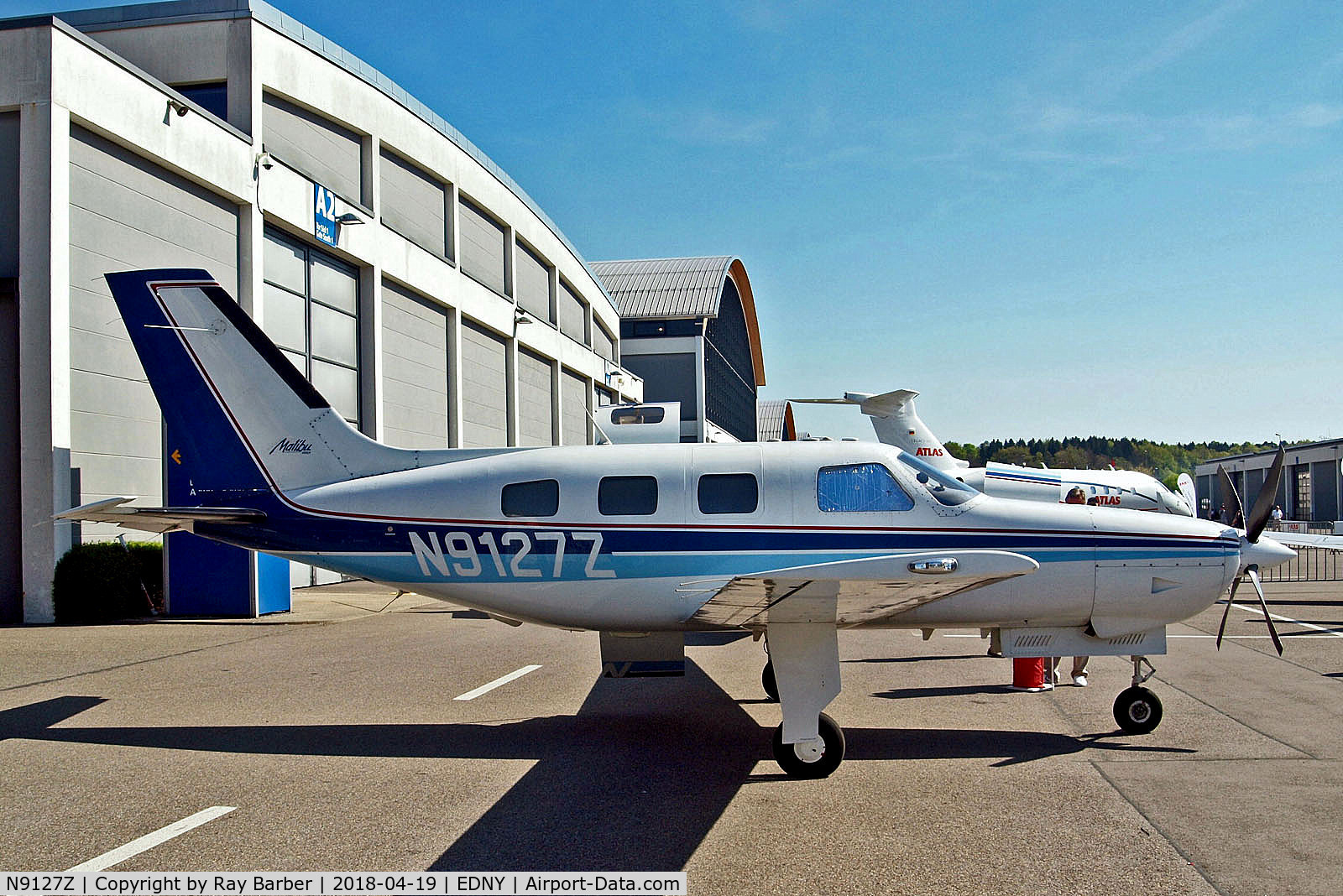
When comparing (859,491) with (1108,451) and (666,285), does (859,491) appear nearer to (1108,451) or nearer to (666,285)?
(666,285)

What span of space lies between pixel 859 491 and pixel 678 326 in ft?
158

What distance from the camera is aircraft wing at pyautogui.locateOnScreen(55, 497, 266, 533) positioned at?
26.7ft

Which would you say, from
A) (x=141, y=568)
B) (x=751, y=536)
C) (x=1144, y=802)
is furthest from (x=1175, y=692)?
(x=141, y=568)

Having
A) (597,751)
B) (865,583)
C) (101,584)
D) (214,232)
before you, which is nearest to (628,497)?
(597,751)

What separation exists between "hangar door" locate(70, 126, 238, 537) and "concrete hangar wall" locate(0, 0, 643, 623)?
4 cm

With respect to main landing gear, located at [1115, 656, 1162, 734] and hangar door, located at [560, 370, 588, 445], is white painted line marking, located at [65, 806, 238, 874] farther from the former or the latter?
hangar door, located at [560, 370, 588, 445]

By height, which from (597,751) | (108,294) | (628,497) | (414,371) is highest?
(108,294)

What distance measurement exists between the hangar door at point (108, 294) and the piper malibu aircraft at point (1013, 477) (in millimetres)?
12640

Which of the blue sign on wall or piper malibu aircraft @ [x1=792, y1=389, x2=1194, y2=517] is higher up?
the blue sign on wall

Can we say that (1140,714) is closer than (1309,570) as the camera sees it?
Yes

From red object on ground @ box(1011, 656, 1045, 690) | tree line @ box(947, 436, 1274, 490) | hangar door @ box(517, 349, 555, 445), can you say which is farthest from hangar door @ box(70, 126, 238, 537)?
tree line @ box(947, 436, 1274, 490)

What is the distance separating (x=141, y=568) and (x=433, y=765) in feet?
41.5

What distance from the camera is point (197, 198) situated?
18.9m
